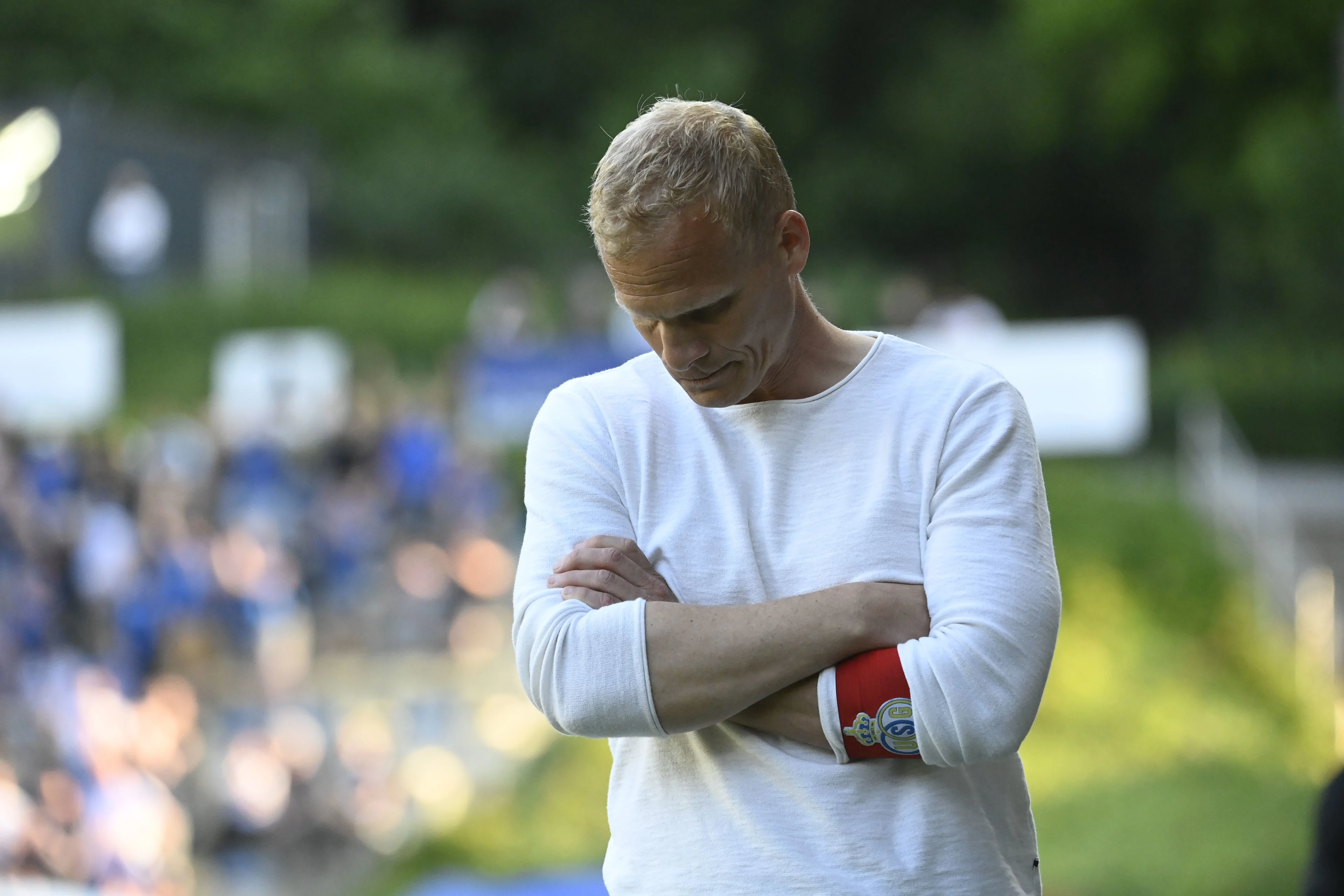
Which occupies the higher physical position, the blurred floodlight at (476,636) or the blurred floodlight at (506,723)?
the blurred floodlight at (476,636)

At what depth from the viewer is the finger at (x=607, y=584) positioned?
180 cm

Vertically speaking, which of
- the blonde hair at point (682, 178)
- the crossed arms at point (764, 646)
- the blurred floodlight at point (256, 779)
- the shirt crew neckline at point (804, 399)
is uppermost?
the blonde hair at point (682, 178)

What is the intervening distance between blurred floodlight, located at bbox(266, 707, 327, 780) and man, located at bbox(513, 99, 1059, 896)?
964cm

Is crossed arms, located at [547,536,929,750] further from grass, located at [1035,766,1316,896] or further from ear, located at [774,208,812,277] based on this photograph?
grass, located at [1035,766,1316,896]

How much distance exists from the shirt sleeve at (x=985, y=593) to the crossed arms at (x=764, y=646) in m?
0.05

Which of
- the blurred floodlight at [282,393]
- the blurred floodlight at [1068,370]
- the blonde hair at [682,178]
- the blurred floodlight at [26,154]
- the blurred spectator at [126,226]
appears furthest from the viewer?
the blurred spectator at [126,226]

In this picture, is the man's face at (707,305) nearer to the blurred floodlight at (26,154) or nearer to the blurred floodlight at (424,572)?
the blurred floodlight at (424,572)

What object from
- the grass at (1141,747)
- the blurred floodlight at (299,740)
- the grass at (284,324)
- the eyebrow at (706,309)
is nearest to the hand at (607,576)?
the eyebrow at (706,309)

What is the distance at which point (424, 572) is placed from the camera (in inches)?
450

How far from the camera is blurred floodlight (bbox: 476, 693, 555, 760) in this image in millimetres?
11273

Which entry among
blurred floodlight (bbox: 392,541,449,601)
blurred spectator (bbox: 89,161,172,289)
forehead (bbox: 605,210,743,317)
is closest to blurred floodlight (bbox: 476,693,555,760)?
blurred floodlight (bbox: 392,541,449,601)

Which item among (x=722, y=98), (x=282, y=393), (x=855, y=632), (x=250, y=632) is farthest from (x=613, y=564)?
(x=722, y=98)

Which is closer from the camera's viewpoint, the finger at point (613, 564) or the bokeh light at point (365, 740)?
the finger at point (613, 564)

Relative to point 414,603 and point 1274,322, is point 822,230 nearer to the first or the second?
point 1274,322
